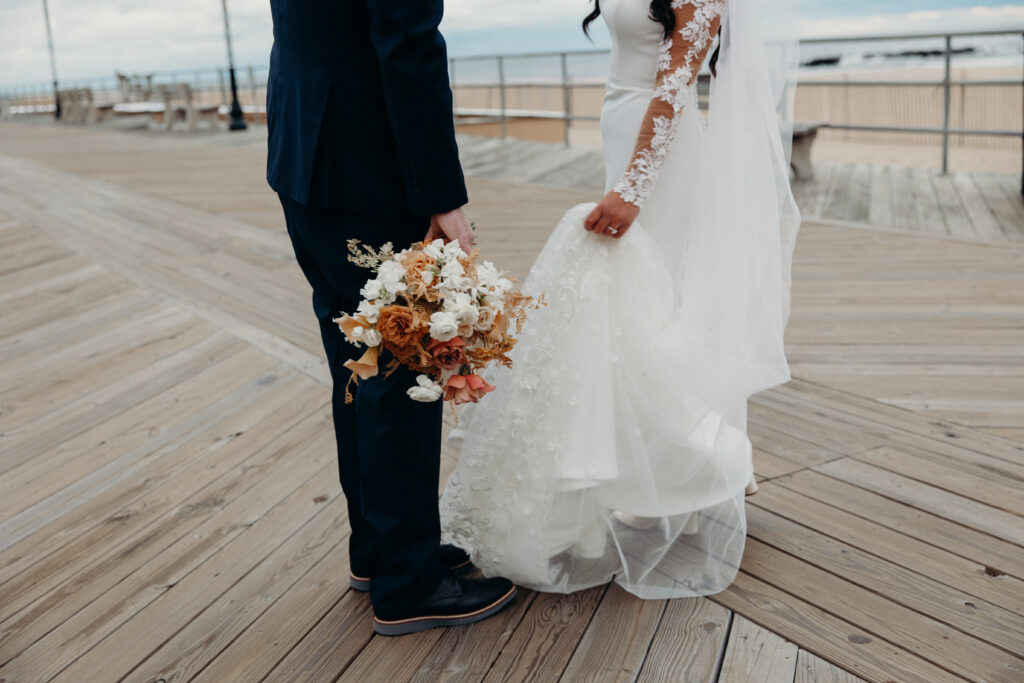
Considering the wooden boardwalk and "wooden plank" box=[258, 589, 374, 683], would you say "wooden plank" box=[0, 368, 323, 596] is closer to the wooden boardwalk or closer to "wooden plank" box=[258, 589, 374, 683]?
A: the wooden boardwalk

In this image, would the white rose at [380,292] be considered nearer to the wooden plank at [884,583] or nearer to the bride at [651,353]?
the bride at [651,353]

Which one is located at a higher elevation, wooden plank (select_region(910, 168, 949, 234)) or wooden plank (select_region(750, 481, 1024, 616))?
wooden plank (select_region(910, 168, 949, 234))

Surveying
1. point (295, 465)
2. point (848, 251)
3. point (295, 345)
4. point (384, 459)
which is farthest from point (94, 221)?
point (384, 459)

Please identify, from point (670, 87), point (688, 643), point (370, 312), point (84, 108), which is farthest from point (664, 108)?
point (84, 108)

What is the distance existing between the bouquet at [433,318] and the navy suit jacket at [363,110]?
12cm

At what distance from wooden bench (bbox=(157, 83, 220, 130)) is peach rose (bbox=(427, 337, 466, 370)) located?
1546cm

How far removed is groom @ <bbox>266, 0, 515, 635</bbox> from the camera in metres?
1.50

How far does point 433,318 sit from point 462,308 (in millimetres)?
52

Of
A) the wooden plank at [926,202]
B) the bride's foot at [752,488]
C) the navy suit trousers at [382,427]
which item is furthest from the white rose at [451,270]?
the wooden plank at [926,202]

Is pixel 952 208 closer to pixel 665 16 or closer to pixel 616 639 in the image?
pixel 665 16

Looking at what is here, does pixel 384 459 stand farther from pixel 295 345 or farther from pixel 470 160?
pixel 470 160

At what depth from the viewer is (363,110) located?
156 centimetres

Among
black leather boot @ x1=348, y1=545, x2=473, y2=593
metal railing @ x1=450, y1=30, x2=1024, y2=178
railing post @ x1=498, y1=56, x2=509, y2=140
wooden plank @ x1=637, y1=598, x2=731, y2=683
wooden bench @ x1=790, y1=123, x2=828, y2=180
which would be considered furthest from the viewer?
railing post @ x1=498, y1=56, x2=509, y2=140

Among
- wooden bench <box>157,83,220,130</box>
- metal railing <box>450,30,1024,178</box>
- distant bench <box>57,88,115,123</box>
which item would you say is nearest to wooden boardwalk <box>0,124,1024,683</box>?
metal railing <box>450,30,1024,178</box>
